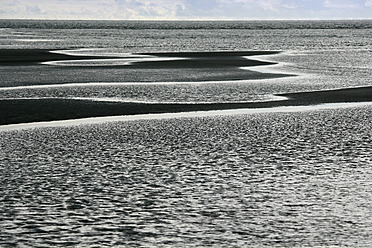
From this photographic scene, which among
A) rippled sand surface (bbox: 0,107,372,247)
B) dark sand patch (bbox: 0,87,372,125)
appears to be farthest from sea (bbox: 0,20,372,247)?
dark sand patch (bbox: 0,87,372,125)

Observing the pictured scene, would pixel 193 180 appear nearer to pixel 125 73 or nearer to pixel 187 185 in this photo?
pixel 187 185

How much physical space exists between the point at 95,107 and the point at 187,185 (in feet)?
27.3

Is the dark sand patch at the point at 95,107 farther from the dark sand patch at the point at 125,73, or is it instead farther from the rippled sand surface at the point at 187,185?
the dark sand patch at the point at 125,73

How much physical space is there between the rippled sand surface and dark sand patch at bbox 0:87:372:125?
1882 mm

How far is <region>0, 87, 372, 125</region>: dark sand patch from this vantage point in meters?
14.8

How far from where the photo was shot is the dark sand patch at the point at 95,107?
48.4 ft

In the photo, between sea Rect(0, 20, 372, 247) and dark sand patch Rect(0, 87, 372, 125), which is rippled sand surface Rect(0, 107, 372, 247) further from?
dark sand patch Rect(0, 87, 372, 125)

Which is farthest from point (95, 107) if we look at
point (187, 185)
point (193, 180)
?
point (187, 185)

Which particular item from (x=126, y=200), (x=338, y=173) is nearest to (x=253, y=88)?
(x=338, y=173)

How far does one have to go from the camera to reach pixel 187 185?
8242 mm

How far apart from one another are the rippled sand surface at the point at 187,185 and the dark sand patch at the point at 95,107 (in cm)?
188

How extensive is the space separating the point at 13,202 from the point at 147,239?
6.57 feet

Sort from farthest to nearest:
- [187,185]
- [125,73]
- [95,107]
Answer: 1. [125,73]
2. [95,107]
3. [187,185]

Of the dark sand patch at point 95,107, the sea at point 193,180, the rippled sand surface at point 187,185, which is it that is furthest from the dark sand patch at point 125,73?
the rippled sand surface at point 187,185
